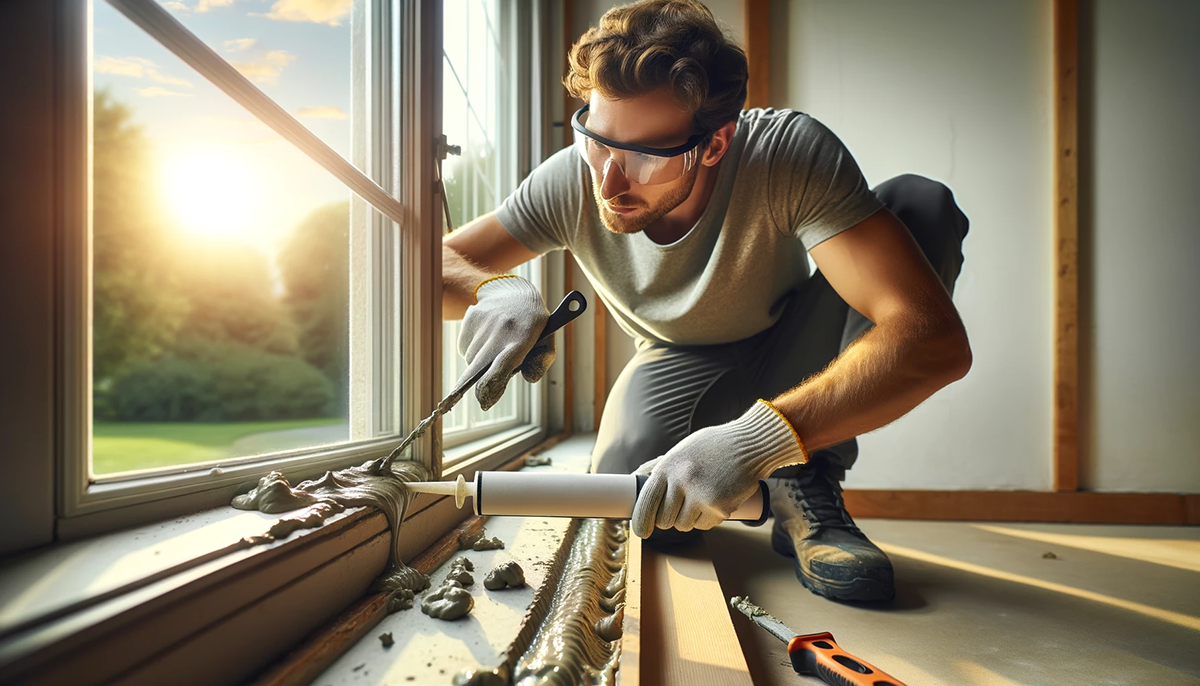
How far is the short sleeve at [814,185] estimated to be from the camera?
3.85ft

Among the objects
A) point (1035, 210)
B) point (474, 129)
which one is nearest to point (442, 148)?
point (474, 129)

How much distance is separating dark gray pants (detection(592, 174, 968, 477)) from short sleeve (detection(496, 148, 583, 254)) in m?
0.45

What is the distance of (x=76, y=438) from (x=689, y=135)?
102 cm

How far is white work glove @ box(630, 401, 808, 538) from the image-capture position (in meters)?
0.96

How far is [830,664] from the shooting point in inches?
31.8

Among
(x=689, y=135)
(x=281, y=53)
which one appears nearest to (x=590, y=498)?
(x=689, y=135)

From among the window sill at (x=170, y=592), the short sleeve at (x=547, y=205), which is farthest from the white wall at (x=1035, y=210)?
the window sill at (x=170, y=592)

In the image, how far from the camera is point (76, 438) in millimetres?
573

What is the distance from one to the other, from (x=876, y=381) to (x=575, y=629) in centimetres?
65

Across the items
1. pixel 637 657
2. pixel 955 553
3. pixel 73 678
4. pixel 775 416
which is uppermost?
pixel 775 416

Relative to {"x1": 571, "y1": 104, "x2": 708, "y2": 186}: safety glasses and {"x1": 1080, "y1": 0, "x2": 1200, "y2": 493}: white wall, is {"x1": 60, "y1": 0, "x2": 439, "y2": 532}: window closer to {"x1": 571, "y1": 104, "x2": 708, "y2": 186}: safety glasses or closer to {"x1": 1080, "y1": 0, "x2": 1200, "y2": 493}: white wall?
{"x1": 571, "y1": 104, "x2": 708, "y2": 186}: safety glasses

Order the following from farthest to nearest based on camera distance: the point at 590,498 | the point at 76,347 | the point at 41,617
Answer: the point at 590,498 < the point at 76,347 < the point at 41,617

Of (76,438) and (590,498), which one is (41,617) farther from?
(590,498)

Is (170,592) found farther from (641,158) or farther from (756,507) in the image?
(641,158)
